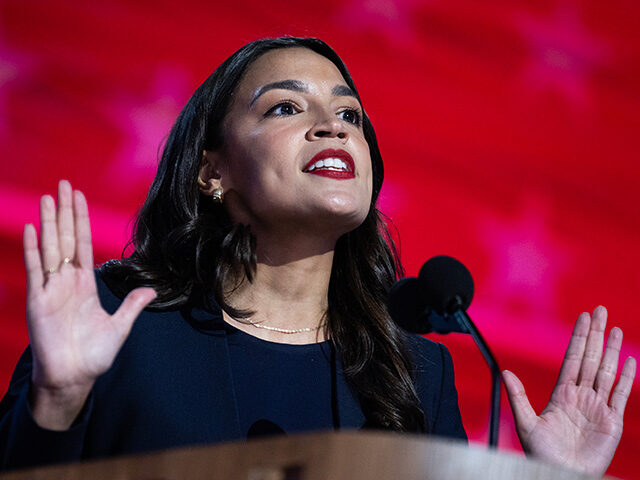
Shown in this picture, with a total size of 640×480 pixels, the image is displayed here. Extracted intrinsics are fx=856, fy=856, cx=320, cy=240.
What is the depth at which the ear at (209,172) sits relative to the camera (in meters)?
1.96

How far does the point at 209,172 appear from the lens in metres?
1.98

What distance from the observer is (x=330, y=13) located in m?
2.35

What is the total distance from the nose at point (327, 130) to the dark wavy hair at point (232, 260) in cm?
26

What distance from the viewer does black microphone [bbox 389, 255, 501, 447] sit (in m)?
1.26

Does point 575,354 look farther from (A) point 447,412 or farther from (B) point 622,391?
(A) point 447,412

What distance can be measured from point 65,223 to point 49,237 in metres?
0.04

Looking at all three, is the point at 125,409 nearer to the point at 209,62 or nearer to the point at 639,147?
the point at 209,62

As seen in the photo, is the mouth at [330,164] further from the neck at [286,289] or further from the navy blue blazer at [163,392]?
the navy blue blazer at [163,392]

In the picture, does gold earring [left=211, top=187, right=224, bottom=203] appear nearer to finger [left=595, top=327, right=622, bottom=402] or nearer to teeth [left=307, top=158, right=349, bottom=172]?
teeth [left=307, top=158, right=349, bottom=172]

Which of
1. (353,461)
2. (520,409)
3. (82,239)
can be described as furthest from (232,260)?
(353,461)

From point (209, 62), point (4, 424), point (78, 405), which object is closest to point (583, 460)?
point (78, 405)

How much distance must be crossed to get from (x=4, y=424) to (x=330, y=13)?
1.44m

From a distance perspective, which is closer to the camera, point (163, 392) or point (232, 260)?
point (163, 392)

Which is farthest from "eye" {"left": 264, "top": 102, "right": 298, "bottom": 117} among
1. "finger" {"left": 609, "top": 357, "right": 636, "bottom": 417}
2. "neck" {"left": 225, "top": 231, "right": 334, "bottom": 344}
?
"finger" {"left": 609, "top": 357, "right": 636, "bottom": 417}
